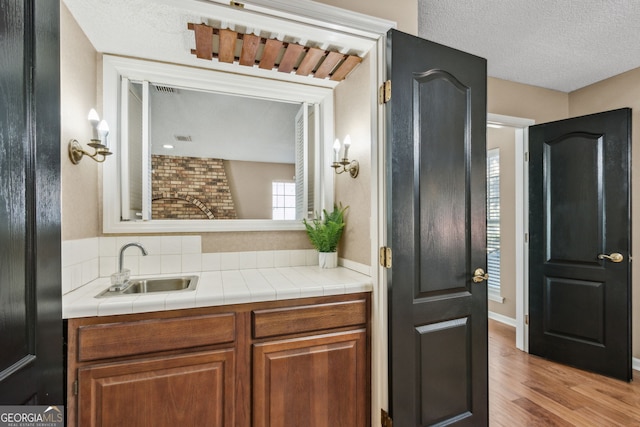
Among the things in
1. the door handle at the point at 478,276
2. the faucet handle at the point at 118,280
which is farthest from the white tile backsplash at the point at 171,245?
the door handle at the point at 478,276

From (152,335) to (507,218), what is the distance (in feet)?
12.4

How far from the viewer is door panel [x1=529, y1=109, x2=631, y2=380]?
2.48 meters

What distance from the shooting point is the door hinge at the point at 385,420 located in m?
1.49

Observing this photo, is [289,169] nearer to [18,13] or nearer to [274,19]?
[274,19]

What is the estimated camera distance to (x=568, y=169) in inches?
107

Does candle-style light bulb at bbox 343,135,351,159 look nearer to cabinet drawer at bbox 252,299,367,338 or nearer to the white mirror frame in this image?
the white mirror frame

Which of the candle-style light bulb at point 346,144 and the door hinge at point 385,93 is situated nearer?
the door hinge at point 385,93

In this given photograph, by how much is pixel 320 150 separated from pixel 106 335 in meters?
1.77

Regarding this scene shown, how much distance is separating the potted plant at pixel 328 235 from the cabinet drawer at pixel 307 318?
56 cm

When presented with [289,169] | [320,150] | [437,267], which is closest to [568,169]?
[437,267]

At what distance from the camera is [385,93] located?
60.0 inches

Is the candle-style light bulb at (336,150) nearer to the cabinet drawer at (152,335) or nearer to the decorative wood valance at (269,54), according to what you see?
the decorative wood valance at (269,54)

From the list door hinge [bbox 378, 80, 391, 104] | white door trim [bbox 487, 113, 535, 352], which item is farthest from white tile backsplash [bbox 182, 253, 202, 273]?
white door trim [bbox 487, 113, 535, 352]

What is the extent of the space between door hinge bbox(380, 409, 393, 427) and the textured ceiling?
235cm
